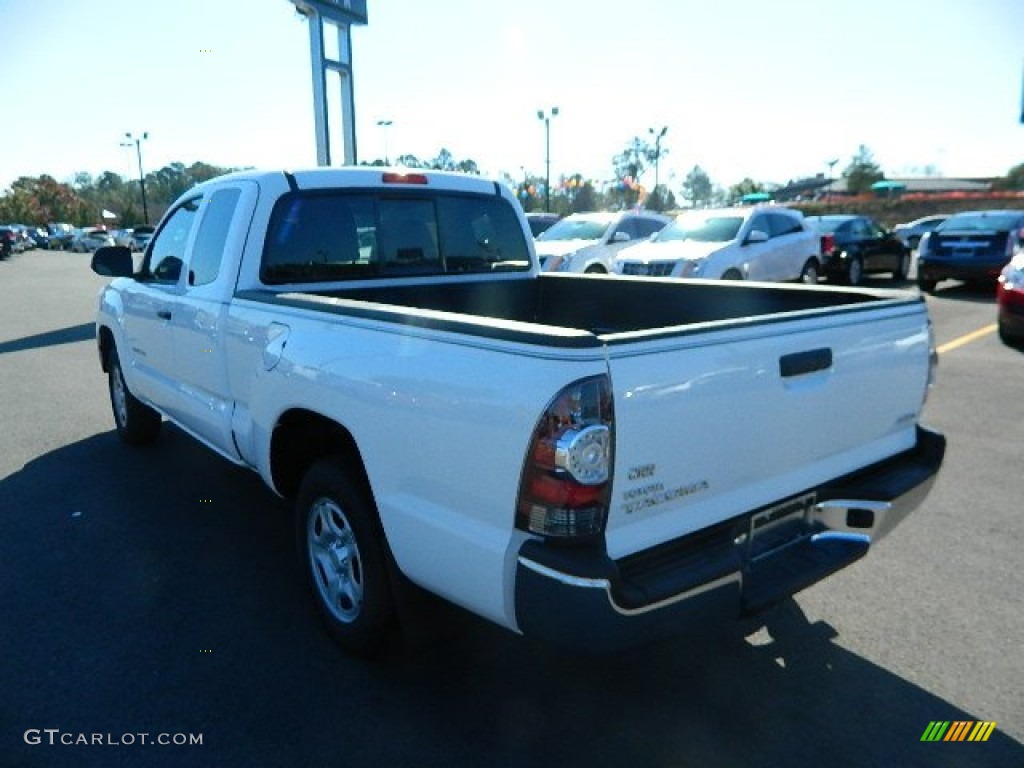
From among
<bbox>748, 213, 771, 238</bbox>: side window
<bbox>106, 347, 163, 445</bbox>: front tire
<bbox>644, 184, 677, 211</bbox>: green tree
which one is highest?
<bbox>644, 184, 677, 211</bbox>: green tree

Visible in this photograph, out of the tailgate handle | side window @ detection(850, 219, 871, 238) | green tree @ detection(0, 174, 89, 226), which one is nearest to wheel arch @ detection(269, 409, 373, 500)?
the tailgate handle

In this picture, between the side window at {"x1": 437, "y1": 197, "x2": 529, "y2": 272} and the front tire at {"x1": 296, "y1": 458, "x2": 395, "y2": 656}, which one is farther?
the side window at {"x1": 437, "y1": 197, "x2": 529, "y2": 272}

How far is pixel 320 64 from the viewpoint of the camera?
816 inches

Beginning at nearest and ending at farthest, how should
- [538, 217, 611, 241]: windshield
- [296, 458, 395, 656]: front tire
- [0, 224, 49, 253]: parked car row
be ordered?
[296, 458, 395, 656]: front tire, [538, 217, 611, 241]: windshield, [0, 224, 49, 253]: parked car row

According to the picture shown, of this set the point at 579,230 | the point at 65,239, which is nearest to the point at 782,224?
the point at 579,230

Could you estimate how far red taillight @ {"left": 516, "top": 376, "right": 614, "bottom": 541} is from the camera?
6.51ft

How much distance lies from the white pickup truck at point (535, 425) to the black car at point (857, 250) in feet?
44.1

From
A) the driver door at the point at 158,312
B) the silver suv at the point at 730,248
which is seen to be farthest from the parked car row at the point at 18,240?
the driver door at the point at 158,312

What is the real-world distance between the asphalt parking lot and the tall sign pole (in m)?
17.6

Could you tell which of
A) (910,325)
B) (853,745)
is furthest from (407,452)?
(910,325)

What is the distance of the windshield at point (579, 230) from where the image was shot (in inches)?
570

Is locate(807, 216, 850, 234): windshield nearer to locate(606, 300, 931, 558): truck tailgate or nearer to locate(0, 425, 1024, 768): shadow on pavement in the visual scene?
locate(606, 300, 931, 558): truck tailgate

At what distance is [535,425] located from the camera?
6.53 feet

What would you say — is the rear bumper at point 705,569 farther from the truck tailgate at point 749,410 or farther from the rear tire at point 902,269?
the rear tire at point 902,269
